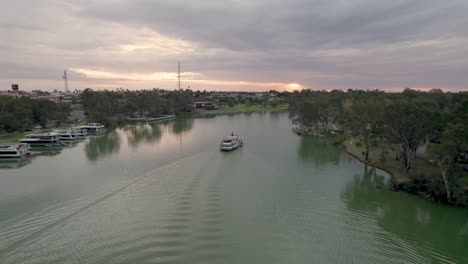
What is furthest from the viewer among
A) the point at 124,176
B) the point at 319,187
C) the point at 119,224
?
the point at 124,176

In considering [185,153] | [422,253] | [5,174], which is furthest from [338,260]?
[5,174]

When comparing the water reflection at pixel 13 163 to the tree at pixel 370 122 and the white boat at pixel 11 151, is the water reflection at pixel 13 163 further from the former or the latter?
the tree at pixel 370 122

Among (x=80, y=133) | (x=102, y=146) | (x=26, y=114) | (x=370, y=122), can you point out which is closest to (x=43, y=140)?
(x=80, y=133)

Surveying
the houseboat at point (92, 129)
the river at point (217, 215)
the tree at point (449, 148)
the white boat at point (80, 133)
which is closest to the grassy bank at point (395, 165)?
the river at point (217, 215)

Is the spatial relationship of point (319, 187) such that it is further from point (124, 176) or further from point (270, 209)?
point (124, 176)

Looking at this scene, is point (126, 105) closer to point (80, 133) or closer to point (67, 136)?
point (80, 133)

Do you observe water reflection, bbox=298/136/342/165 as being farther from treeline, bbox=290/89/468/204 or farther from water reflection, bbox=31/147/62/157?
water reflection, bbox=31/147/62/157
